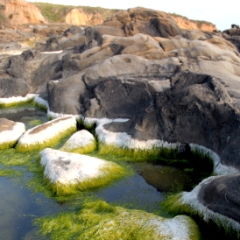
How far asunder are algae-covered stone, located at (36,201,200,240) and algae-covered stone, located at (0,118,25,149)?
7.16 meters

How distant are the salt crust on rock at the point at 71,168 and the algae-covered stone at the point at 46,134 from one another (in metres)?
2.69

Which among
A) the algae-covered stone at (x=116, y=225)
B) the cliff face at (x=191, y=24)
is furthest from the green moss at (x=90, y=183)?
the cliff face at (x=191, y=24)

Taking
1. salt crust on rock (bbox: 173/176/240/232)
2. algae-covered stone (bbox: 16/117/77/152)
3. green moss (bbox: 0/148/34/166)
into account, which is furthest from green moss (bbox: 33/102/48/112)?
salt crust on rock (bbox: 173/176/240/232)

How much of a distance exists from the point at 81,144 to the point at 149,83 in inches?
220

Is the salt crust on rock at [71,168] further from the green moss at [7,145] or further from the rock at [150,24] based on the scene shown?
the rock at [150,24]

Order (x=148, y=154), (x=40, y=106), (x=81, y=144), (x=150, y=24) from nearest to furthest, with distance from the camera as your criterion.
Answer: (x=148, y=154) → (x=81, y=144) → (x=40, y=106) → (x=150, y=24)

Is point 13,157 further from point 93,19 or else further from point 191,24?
point 191,24

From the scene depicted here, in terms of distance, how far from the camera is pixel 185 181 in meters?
12.1

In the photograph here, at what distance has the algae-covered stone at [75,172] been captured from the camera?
36.6 ft

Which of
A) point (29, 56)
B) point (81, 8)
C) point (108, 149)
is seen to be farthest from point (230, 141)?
point (81, 8)

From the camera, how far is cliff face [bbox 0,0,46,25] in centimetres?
8094

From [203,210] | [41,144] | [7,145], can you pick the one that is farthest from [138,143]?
[7,145]

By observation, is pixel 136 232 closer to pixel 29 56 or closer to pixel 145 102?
pixel 145 102

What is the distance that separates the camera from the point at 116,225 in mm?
8641
